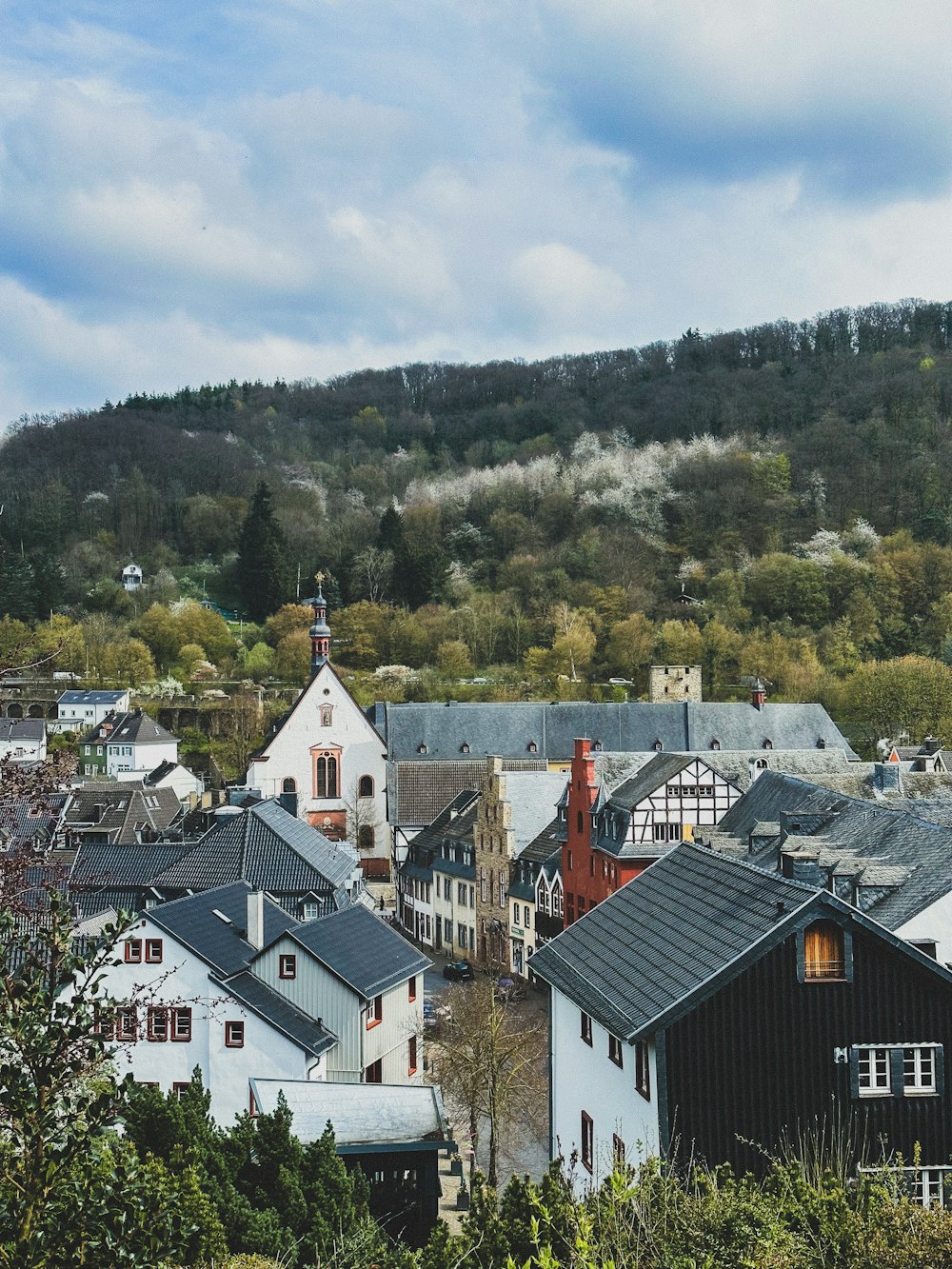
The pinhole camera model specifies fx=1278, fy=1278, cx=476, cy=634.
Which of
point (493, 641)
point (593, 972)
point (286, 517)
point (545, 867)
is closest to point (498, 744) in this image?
point (545, 867)

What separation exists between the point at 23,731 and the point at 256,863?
1839 inches

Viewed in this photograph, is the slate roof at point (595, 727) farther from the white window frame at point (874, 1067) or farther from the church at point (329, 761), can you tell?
the white window frame at point (874, 1067)

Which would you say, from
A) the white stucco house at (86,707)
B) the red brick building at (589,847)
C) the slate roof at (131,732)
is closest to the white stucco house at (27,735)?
the white stucco house at (86,707)

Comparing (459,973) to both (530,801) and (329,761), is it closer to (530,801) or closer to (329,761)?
(530,801)

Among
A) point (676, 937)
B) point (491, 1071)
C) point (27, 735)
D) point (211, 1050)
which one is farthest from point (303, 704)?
point (676, 937)

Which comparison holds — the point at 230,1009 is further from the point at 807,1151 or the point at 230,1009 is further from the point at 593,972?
the point at 807,1151

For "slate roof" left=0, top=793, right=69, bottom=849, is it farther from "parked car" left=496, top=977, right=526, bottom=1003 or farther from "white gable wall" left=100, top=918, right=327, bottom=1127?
"parked car" left=496, top=977, right=526, bottom=1003

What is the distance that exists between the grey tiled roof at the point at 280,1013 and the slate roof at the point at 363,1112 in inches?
44.9

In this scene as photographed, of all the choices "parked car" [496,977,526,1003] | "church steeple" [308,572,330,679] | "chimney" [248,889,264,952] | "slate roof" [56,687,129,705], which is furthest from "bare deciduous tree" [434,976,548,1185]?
"slate roof" [56,687,129,705]

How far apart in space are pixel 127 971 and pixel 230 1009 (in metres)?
2.09

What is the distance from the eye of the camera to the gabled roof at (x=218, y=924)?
22.6 meters

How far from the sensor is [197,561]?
333 ft

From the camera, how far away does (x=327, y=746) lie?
2263 inches

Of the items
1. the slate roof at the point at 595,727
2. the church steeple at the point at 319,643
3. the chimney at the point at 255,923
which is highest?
the church steeple at the point at 319,643
